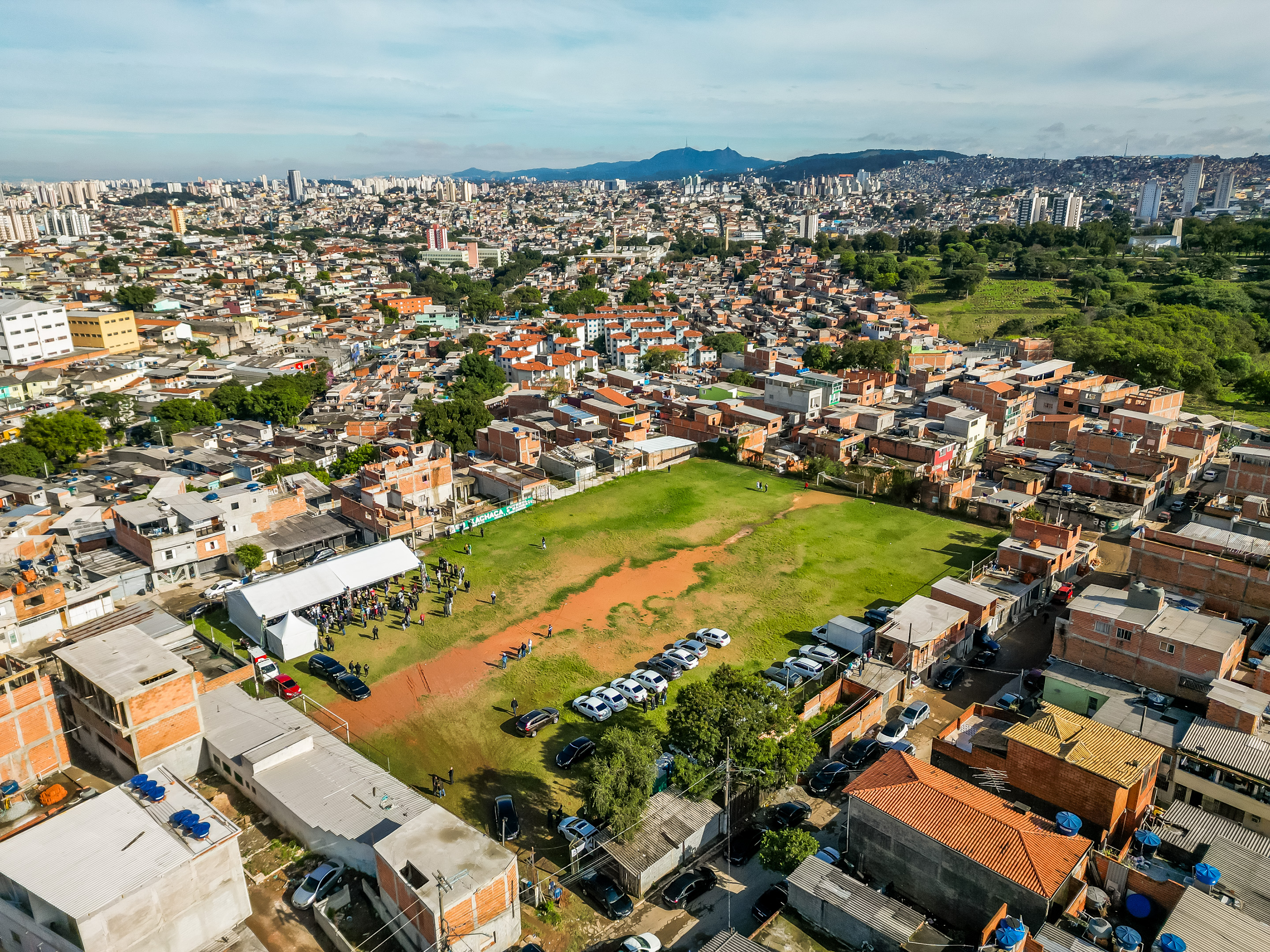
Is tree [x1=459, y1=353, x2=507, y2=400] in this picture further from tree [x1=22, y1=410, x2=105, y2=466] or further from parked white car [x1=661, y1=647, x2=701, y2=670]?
parked white car [x1=661, y1=647, x2=701, y2=670]

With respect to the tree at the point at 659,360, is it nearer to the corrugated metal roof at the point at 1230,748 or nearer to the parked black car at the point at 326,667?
the parked black car at the point at 326,667

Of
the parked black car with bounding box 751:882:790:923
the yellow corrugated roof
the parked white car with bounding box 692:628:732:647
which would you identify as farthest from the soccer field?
the yellow corrugated roof

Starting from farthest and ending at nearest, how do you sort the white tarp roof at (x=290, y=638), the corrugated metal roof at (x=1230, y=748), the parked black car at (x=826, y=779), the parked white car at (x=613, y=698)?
1. the white tarp roof at (x=290, y=638)
2. the parked white car at (x=613, y=698)
3. the parked black car at (x=826, y=779)
4. the corrugated metal roof at (x=1230, y=748)

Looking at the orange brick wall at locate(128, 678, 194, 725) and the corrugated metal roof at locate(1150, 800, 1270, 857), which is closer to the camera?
the corrugated metal roof at locate(1150, 800, 1270, 857)

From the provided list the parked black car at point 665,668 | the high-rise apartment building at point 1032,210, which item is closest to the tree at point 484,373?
the parked black car at point 665,668

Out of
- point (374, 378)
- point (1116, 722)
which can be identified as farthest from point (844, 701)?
point (374, 378)

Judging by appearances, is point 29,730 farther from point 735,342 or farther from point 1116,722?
point 735,342

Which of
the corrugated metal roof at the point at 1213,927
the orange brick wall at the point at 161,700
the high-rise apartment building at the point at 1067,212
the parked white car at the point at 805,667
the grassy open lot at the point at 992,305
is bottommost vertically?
the parked white car at the point at 805,667
